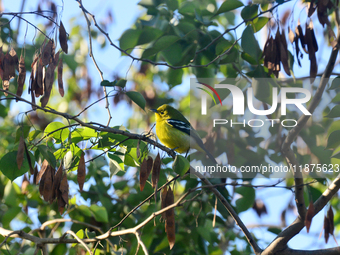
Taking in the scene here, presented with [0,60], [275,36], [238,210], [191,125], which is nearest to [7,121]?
[191,125]

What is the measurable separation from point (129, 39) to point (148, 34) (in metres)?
0.24

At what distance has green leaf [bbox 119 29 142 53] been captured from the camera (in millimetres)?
4027

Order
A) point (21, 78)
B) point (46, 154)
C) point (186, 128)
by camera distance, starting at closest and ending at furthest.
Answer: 1. point (46, 154)
2. point (21, 78)
3. point (186, 128)

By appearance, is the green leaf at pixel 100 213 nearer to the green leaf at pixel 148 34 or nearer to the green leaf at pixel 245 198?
the green leaf at pixel 245 198

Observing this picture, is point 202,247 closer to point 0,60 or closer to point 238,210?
point 238,210

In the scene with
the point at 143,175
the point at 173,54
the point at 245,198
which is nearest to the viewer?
the point at 143,175

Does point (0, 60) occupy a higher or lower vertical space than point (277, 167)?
higher

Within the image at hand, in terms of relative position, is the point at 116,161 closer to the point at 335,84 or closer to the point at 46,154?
the point at 46,154

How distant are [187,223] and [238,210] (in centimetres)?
Answer: 90

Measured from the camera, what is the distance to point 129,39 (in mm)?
4055

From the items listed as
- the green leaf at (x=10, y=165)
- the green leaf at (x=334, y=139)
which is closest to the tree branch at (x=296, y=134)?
the green leaf at (x=334, y=139)

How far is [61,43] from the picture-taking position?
2.70m

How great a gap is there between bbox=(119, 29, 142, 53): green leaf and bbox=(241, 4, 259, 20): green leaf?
1.34 metres

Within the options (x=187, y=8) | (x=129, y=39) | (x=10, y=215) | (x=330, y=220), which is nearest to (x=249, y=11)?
(x=187, y=8)
